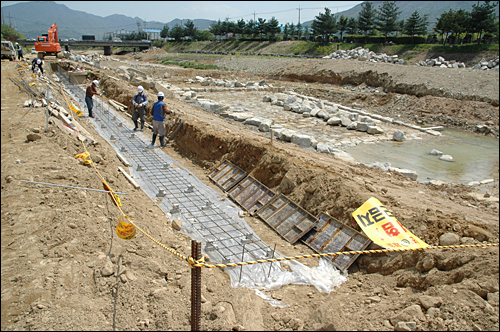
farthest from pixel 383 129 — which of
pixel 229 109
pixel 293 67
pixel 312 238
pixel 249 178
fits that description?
pixel 293 67

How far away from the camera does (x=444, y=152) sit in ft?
40.1

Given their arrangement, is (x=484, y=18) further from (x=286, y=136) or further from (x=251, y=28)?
(x=251, y=28)

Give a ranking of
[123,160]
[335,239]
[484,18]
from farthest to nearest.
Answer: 1. [484,18]
2. [123,160]
3. [335,239]

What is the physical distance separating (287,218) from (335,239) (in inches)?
43.7

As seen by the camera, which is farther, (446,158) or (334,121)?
(334,121)

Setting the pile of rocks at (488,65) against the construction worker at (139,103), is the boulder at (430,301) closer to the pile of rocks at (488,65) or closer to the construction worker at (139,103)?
the construction worker at (139,103)

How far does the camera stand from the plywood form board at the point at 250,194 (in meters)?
7.15

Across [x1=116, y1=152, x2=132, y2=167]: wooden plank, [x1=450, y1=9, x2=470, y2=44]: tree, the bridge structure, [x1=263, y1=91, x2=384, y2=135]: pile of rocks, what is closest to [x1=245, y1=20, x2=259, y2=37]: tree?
the bridge structure

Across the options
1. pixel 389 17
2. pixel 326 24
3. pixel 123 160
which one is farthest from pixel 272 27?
pixel 123 160

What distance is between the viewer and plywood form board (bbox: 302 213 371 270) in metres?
5.24

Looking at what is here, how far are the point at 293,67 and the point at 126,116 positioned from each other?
23.1 metres

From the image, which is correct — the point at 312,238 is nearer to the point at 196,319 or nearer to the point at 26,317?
the point at 196,319

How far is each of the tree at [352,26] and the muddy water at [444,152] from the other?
127ft

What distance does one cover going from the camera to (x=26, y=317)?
10.2 feet
